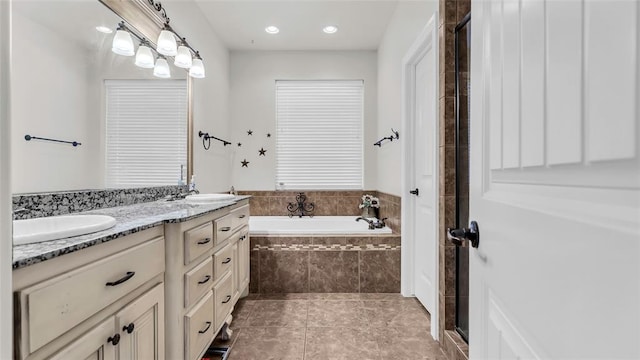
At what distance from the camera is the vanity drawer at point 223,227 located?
5.80ft

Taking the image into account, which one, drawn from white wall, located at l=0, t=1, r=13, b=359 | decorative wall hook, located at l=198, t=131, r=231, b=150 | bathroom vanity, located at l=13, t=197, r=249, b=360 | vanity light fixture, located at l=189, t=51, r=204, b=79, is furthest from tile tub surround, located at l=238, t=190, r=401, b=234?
white wall, located at l=0, t=1, r=13, b=359

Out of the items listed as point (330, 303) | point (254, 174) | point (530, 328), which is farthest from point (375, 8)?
point (530, 328)

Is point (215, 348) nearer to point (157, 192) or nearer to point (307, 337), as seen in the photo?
point (307, 337)

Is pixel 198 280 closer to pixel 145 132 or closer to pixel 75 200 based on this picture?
pixel 75 200

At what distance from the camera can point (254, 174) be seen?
3.86m

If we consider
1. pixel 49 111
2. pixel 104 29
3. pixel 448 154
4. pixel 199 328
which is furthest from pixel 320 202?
pixel 49 111

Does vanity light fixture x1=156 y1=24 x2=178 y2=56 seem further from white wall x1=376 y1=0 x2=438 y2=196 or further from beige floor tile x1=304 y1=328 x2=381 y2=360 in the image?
beige floor tile x1=304 y1=328 x2=381 y2=360

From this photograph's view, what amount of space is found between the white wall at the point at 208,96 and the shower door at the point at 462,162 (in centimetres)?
216

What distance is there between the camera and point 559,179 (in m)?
0.49

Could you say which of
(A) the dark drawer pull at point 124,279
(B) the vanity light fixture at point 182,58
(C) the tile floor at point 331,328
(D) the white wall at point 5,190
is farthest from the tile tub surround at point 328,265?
(D) the white wall at point 5,190

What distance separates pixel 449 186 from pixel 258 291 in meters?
1.95

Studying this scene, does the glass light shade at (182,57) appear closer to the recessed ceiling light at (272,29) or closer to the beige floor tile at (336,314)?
the recessed ceiling light at (272,29)

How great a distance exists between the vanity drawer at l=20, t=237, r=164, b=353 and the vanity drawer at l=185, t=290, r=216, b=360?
1.27ft

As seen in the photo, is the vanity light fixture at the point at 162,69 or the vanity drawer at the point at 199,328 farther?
the vanity light fixture at the point at 162,69
